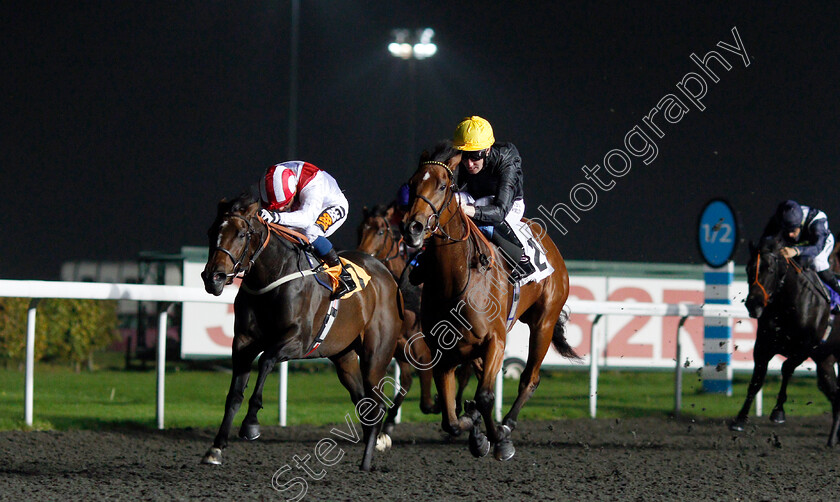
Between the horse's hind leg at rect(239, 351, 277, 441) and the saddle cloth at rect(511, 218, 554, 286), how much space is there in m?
1.34

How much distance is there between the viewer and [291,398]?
26.7 ft

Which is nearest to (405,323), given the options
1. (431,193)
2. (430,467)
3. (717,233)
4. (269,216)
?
(430,467)

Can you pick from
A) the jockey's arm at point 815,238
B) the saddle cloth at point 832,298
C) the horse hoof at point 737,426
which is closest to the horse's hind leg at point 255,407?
the horse hoof at point 737,426

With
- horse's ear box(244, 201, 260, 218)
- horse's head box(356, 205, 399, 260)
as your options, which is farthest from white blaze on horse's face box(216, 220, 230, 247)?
horse's head box(356, 205, 399, 260)

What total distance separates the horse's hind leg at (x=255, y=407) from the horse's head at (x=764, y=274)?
372cm

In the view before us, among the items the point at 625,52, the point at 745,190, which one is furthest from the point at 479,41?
the point at 745,190

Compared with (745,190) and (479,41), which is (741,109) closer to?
(745,190)

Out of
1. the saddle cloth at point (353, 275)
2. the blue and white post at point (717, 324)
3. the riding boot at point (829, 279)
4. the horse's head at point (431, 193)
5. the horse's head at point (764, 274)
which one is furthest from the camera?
the blue and white post at point (717, 324)

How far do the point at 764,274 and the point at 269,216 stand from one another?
378 cm

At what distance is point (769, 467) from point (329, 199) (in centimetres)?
285

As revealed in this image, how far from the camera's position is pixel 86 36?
45.0 feet

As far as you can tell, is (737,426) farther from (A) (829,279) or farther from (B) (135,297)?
(B) (135,297)

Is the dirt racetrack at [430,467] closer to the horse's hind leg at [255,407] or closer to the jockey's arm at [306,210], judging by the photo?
the horse's hind leg at [255,407]

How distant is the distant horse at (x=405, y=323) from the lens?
566 centimetres
